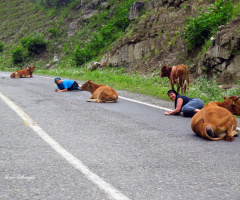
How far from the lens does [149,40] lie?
2341 centimetres

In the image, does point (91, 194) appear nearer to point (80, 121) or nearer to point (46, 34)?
point (80, 121)

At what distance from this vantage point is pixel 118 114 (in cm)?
915

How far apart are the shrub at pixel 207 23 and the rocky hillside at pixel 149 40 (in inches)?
30.9

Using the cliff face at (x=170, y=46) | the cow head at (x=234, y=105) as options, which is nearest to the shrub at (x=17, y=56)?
the cliff face at (x=170, y=46)

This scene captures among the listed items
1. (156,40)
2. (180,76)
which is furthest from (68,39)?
(180,76)

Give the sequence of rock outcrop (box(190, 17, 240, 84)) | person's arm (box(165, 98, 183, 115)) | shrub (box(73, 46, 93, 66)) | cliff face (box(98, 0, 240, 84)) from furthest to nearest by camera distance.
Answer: shrub (box(73, 46, 93, 66)), cliff face (box(98, 0, 240, 84)), rock outcrop (box(190, 17, 240, 84)), person's arm (box(165, 98, 183, 115))

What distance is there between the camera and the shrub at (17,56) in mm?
39656

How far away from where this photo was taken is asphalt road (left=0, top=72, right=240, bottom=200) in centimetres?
383

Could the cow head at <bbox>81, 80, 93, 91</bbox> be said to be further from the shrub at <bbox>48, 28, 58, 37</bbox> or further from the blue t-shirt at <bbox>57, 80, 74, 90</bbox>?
the shrub at <bbox>48, 28, 58, 37</bbox>

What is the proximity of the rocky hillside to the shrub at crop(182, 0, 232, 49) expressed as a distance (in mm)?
785

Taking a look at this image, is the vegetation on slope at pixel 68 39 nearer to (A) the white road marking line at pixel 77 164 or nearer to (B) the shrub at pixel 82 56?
(B) the shrub at pixel 82 56

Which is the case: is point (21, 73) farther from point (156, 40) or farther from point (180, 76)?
point (180, 76)

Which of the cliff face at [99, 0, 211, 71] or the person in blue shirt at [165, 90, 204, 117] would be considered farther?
the cliff face at [99, 0, 211, 71]

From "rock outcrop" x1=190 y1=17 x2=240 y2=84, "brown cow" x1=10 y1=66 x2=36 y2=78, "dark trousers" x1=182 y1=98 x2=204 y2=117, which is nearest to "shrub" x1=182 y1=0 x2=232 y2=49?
"rock outcrop" x1=190 y1=17 x2=240 y2=84
